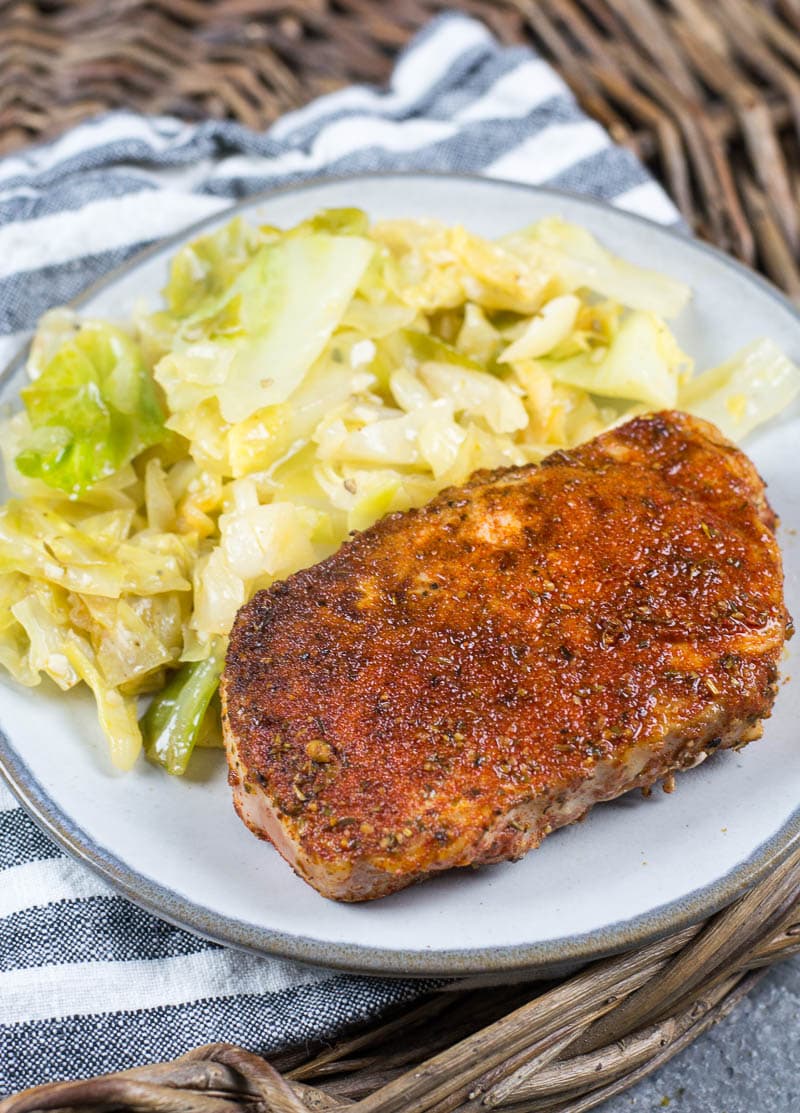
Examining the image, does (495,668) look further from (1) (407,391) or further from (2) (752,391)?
(2) (752,391)

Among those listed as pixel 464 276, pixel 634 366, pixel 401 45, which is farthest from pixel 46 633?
pixel 401 45

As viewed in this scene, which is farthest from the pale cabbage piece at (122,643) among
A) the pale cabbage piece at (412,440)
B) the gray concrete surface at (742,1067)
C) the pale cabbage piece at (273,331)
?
the gray concrete surface at (742,1067)

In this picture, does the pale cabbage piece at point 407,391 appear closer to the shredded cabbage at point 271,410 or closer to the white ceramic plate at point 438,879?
the shredded cabbage at point 271,410

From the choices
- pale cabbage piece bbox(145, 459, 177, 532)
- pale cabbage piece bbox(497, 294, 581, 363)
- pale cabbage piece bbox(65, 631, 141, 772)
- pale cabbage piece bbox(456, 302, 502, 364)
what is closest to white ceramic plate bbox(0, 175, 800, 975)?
pale cabbage piece bbox(65, 631, 141, 772)

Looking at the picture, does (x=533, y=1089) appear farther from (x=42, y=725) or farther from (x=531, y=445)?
(x=531, y=445)

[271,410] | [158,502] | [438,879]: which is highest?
[271,410]

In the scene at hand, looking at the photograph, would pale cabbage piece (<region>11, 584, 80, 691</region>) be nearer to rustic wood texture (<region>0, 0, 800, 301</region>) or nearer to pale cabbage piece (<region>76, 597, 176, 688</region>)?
pale cabbage piece (<region>76, 597, 176, 688</region>)

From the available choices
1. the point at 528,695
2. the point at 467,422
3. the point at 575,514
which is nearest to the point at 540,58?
the point at 467,422
